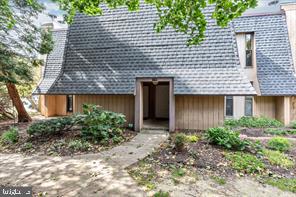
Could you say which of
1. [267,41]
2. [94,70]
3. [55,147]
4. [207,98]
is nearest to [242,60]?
[267,41]

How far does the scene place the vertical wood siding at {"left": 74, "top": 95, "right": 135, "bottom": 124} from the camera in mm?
10617

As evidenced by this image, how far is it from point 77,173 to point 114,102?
600 centimetres

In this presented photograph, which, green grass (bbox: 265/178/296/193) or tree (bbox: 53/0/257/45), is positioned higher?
tree (bbox: 53/0/257/45)

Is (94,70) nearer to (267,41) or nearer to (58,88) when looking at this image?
(58,88)

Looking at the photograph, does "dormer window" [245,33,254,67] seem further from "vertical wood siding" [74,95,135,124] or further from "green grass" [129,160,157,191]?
"green grass" [129,160,157,191]

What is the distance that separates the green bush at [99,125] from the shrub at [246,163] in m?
3.87

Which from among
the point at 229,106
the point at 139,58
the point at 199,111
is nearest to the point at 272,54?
the point at 229,106

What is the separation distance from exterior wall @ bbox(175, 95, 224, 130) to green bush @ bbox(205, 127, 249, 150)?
2.58 meters

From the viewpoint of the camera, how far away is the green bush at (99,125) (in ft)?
25.0

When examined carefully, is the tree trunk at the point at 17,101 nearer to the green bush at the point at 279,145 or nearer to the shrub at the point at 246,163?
the shrub at the point at 246,163

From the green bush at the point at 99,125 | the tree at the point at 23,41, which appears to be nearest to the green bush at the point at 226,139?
the green bush at the point at 99,125

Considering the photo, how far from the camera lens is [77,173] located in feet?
16.5

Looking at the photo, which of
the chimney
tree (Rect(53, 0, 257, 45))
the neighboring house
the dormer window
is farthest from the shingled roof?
the chimney

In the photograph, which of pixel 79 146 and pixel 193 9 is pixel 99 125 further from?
pixel 193 9
